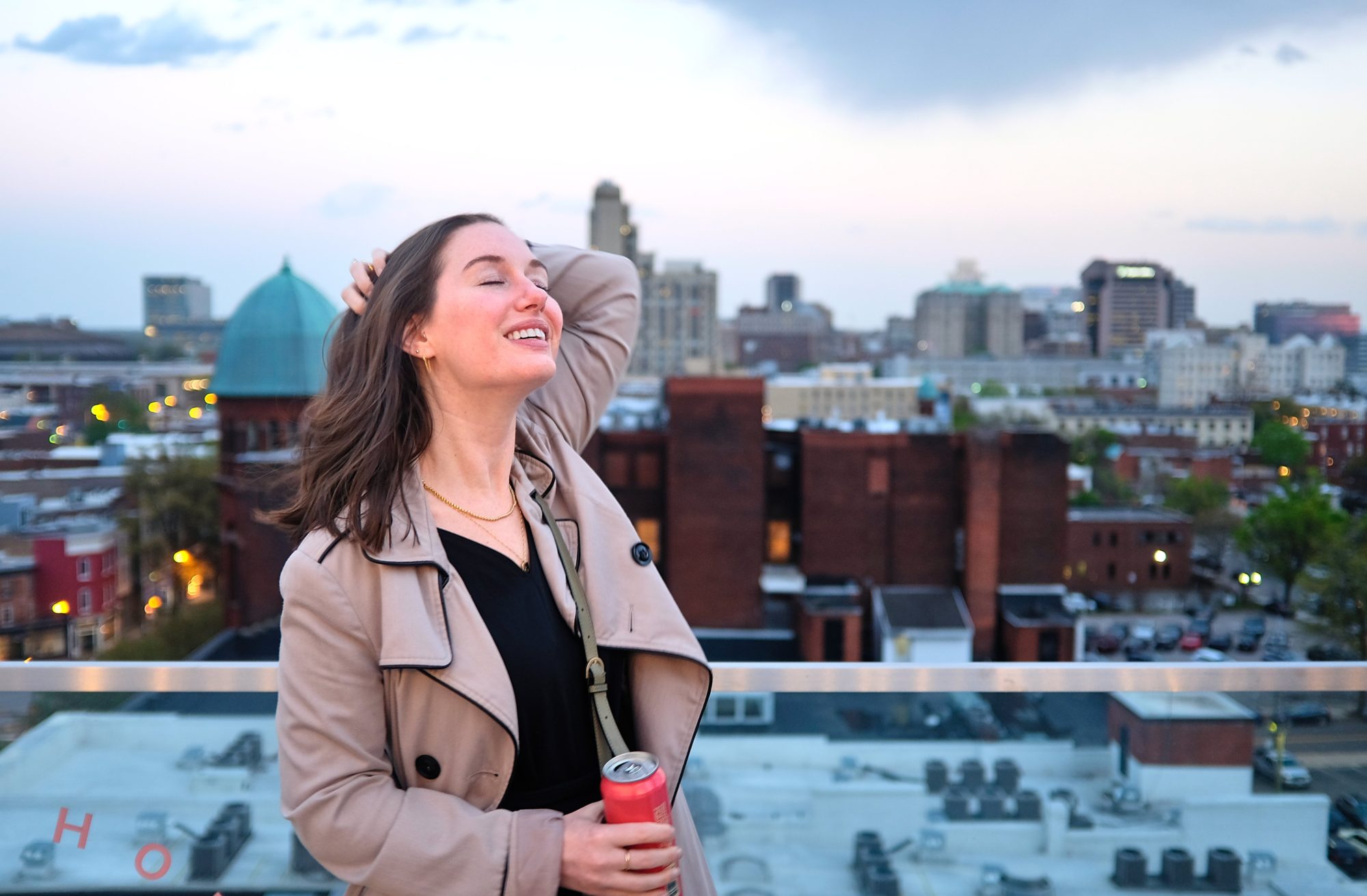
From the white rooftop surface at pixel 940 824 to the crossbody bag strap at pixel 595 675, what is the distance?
108cm

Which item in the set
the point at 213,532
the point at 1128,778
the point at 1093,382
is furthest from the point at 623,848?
the point at 1093,382

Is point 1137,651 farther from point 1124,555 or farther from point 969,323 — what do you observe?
point 969,323

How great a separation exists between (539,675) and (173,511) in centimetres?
2808

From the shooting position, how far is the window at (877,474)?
23312 millimetres

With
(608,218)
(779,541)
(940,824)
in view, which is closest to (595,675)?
(940,824)

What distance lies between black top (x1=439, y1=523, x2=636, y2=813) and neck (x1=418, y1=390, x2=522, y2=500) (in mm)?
72

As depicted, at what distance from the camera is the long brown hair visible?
4.28ft

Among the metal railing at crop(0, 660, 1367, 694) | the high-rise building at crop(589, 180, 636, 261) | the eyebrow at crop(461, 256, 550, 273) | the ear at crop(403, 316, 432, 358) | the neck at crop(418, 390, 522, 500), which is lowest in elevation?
the metal railing at crop(0, 660, 1367, 694)

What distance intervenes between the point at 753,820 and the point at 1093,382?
92.9m

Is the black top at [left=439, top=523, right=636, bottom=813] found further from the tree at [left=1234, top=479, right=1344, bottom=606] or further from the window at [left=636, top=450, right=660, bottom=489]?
the tree at [left=1234, top=479, right=1344, bottom=606]

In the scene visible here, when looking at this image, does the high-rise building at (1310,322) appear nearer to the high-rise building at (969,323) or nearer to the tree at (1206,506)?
the high-rise building at (969,323)

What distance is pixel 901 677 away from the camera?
7.80 feet

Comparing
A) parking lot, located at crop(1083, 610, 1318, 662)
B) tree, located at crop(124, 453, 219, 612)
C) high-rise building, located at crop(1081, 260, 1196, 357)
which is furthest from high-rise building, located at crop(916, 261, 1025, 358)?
tree, located at crop(124, 453, 219, 612)

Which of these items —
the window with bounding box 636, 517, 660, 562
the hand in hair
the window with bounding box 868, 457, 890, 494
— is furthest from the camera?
the window with bounding box 868, 457, 890, 494
